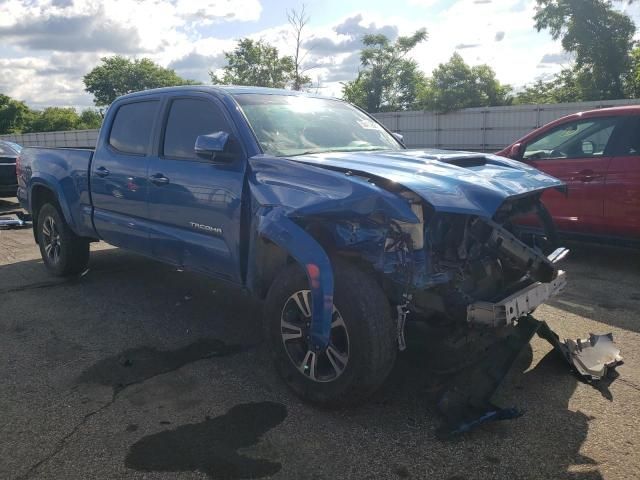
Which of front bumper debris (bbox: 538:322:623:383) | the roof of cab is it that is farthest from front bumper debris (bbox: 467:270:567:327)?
the roof of cab

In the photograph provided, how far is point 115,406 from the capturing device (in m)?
3.37

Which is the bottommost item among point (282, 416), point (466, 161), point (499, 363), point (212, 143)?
point (282, 416)

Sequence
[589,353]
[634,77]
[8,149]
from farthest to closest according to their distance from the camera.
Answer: [634,77]
[8,149]
[589,353]

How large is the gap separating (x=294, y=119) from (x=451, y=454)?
265cm

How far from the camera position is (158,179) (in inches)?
178

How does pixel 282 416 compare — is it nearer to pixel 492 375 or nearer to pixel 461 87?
pixel 492 375

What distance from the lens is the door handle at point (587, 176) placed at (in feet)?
20.3

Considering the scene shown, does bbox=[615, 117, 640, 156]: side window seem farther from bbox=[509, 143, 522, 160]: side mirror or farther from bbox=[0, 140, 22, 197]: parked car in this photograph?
bbox=[0, 140, 22, 197]: parked car

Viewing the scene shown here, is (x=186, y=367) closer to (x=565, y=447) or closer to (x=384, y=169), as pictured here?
(x=384, y=169)

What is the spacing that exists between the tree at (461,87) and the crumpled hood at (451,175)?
1852cm

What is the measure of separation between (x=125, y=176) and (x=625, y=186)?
5.12 meters

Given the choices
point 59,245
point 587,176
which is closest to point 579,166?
point 587,176

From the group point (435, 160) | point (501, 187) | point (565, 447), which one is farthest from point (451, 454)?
point (435, 160)

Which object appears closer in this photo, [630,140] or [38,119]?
[630,140]
